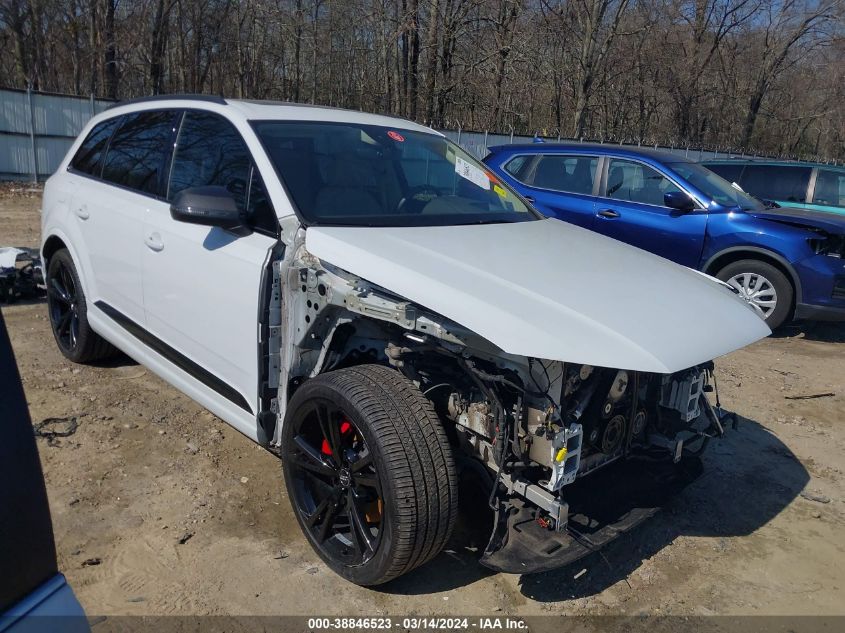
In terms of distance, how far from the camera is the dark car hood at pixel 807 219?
6875mm

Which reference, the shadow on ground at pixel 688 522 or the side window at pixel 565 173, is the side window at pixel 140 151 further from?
the side window at pixel 565 173

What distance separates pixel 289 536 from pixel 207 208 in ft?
5.00

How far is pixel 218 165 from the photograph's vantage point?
11.6ft

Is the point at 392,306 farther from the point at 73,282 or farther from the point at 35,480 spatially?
the point at 73,282

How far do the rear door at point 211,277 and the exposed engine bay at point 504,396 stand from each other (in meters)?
0.15

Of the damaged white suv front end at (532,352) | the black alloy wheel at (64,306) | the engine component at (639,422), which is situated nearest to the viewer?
the damaged white suv front end at (532,352)

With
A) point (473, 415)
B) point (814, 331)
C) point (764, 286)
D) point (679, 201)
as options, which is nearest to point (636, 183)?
point (679, 201)

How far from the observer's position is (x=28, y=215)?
11461 mm

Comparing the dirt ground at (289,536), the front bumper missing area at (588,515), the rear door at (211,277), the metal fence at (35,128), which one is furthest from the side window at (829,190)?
the metal fence at (35,128)

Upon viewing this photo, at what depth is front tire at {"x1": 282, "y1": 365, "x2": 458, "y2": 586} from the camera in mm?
2512

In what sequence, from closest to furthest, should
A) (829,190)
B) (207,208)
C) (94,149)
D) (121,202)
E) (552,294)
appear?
1. (552,294)
2. (207,208)
3. (121,202)
4. (94,149)
5. (829,190)

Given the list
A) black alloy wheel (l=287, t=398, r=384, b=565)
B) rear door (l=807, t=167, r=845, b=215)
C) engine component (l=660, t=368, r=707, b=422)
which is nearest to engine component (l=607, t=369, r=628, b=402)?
engine component (l=660, t=368, r=707, b=422)

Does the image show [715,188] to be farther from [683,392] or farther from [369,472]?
[369,472]

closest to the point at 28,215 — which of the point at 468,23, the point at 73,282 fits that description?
the point at 73,282
